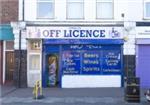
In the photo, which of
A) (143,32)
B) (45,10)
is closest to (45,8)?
(45,10)

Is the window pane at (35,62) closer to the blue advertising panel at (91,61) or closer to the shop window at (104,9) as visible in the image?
the blue advertising panel at (91,61)

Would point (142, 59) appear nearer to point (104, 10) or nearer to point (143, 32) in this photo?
point (143, 32)

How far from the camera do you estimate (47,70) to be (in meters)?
26.8

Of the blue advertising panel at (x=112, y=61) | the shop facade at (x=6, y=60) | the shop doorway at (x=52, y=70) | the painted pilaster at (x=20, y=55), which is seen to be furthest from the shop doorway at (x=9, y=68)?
the blue advertising panel at (x=112, y=61)

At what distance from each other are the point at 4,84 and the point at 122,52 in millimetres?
7457

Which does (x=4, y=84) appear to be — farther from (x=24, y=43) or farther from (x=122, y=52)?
(x=122, y=52)

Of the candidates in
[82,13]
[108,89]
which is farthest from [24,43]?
[108,89]

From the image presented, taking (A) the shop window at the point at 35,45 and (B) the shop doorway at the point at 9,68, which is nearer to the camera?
(A) the shop window at the point at 35,45

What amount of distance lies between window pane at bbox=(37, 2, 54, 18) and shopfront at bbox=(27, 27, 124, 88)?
0.92 metres

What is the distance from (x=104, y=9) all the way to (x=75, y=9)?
1.67m

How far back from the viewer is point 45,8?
26750 mm

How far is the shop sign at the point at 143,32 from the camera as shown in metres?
25.5

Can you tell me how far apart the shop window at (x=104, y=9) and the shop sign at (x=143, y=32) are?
182 cm

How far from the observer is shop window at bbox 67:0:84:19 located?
87.0 ft
